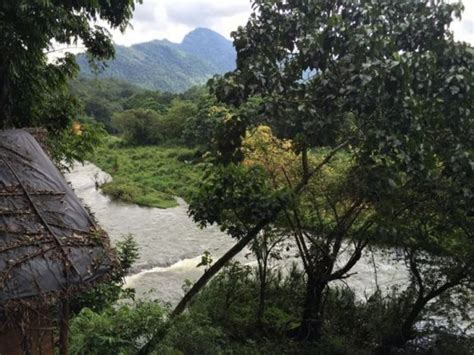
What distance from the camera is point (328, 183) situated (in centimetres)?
814

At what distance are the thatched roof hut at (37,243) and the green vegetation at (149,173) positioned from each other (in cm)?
1465

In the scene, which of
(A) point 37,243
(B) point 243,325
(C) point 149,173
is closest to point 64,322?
(A) point 37,243

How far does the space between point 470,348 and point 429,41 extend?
524 centimetres

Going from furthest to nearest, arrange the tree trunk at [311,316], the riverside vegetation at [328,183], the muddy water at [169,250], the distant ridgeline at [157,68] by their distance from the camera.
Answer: the distant ridgeline at [157,68] → the muddy water at [169,250] → the tree trunk at [311,316] → the riverside vegetation at [328,183]

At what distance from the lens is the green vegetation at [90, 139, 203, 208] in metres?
23.1

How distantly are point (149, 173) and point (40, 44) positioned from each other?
76.6 ft

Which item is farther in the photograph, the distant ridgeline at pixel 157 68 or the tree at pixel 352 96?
the distant ridgeline at pixel 157 68

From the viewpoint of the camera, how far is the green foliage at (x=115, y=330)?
6449 mm

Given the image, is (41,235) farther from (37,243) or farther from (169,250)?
(169,250)

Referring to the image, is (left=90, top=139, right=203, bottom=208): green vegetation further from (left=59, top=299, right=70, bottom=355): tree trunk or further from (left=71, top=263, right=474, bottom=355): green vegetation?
(left=59, top=299, right=70, bottom=355): tree trunk

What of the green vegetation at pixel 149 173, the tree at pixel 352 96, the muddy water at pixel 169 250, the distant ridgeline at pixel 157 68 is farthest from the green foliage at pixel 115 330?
the distant ridgeline at pixel 157 68

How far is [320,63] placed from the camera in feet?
18.7

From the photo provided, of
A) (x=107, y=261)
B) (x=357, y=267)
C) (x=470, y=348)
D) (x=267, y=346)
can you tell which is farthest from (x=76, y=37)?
(x=357, y=267)

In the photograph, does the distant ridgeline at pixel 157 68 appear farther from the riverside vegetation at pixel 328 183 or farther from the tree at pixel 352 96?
the tree at pixel 352 96
